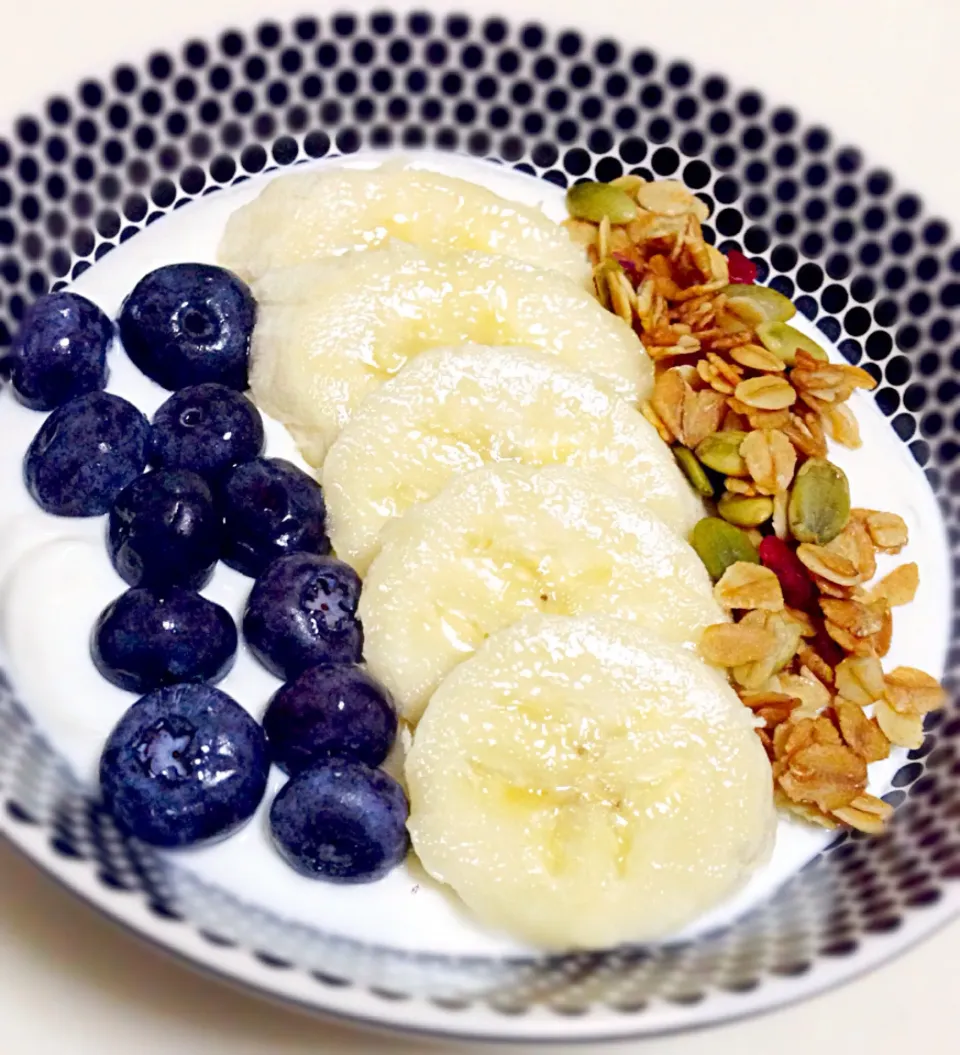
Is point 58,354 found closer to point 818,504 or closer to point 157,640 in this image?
point 157,640

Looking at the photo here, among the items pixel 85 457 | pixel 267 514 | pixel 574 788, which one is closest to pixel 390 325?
pixel 267 514

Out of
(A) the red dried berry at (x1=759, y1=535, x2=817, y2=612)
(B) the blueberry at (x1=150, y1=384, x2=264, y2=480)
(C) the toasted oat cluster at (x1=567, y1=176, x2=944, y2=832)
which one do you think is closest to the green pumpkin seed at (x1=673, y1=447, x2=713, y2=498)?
(C) the toasted oat cluster at (x1=567, y1=176, x2=944, y2=832)

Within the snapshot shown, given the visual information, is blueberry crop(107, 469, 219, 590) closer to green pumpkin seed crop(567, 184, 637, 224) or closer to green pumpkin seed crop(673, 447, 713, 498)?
green pumpkin seed crop(673, 447, 713, 498)

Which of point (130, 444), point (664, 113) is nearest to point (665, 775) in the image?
point (130, 444)

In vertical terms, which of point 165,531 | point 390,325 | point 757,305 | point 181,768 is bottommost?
point 181,768

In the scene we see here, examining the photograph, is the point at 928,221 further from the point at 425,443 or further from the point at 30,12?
the point at 30,12

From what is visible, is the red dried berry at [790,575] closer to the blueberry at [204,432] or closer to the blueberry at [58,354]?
the blueberry at [204,432]
